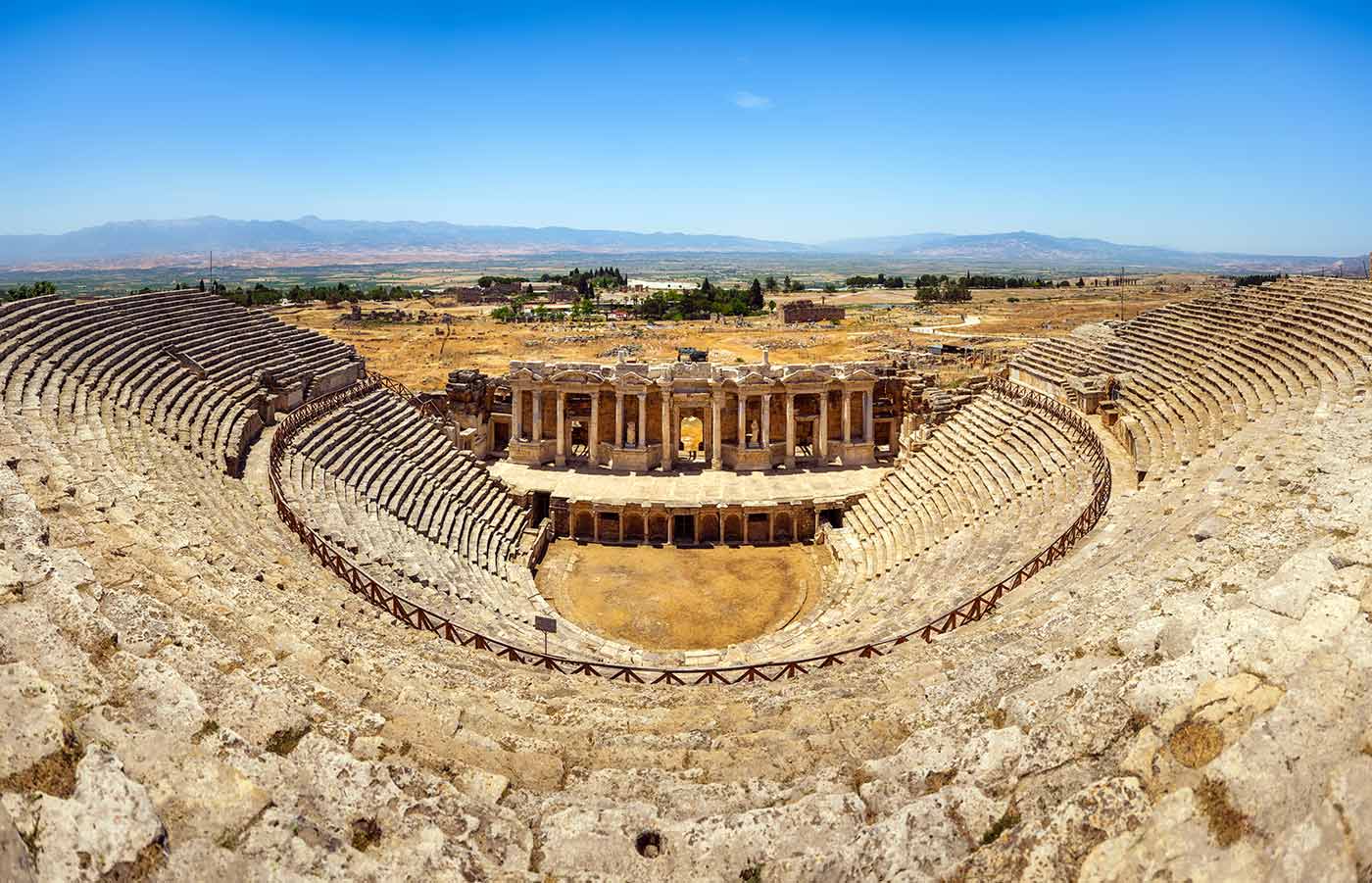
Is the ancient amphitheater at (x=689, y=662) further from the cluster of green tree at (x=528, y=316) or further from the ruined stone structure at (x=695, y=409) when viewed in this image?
the cluster of green tree at (x=528, y=316)

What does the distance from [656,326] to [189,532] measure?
83.9 metres

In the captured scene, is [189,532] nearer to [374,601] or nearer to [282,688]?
[374,601]

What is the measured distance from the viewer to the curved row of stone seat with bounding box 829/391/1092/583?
85.0ft

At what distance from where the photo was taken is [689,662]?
18.4m

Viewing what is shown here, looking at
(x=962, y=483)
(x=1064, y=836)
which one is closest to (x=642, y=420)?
(x=962, y=483)

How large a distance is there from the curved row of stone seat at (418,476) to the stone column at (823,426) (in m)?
13.9

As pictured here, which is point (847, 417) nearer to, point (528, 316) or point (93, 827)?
point (93, 827)

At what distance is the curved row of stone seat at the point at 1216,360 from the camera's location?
24.0 m

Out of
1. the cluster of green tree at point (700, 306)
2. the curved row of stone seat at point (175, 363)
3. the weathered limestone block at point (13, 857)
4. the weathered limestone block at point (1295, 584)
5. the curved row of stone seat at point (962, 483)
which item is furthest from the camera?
the cluster of green tree at point (700, 306)

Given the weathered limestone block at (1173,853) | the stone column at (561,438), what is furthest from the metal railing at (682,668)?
the stone column at (561,438)

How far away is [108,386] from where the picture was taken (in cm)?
2478

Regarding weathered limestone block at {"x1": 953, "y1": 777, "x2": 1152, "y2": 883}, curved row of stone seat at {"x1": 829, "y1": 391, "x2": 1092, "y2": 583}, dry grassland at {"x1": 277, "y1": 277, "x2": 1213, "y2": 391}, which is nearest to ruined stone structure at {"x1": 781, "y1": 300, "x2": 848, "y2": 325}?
dry grassland at {"x1": 277, "y1": 277, "x2": 1213, "y2": 391}

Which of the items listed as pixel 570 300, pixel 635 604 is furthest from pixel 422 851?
pixel 570 300

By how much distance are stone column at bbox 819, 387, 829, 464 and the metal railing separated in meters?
12.0
